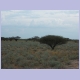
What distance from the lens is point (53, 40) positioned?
16.8 metres

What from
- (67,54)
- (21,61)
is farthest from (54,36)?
(21,61)

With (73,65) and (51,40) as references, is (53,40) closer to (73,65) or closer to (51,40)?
(51,40)

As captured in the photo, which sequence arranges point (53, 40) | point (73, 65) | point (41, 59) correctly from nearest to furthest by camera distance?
point (73, 65) < point (41, 59) < point (53, 40)

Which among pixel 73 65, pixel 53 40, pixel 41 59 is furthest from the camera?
pixel 53 40

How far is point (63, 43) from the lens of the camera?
57.1ft

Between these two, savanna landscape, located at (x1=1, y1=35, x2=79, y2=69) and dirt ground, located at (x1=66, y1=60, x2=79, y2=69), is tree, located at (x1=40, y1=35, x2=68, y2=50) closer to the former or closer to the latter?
savanna landscape, located at (x1=1, y1=35, x2=79, y2=69)

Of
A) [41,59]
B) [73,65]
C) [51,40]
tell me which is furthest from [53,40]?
[73,65]

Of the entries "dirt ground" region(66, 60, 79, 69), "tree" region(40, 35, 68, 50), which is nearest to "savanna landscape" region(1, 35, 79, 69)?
"dirt ground" region(66, 60, 79, 69)

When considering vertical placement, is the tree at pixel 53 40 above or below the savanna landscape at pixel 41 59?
above

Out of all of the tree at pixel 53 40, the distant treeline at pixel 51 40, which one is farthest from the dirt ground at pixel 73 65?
the tree at pixel 53 40

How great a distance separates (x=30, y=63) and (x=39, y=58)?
3.67 feet

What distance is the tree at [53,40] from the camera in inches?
631

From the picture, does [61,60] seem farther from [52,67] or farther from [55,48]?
[55,48]

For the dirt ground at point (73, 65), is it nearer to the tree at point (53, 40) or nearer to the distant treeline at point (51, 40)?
the distant treeline at point (51, 40)
